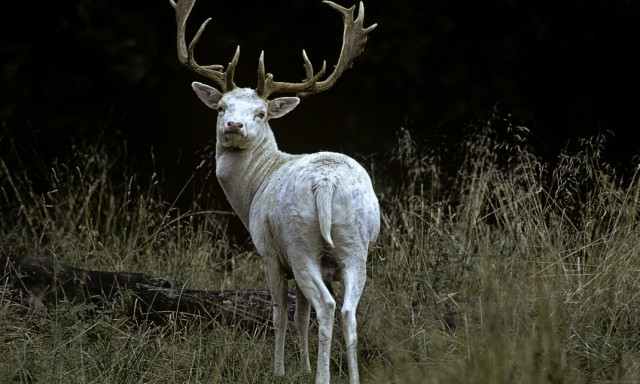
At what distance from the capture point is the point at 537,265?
5203 millimetres

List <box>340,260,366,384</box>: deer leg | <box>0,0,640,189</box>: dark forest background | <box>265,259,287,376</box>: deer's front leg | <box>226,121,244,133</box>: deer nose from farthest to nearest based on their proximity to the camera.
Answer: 1. <box>0,0,640,189</box>: dark forest background
2. <box>226,121,244,133</box>: deer nose
3. <box>265,259,287,376</box>: deer's front leg
4. <box>340,260,366,384</box>: deer leg

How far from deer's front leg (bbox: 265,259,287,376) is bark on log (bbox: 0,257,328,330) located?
0.47 metres

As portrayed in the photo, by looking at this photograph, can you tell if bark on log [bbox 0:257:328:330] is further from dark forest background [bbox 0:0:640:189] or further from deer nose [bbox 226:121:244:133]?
dark forest background [bbox 0:0:640:189]

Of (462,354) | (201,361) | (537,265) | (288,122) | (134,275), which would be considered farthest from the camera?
(288,122)

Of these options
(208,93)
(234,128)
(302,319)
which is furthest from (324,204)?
(208,93)

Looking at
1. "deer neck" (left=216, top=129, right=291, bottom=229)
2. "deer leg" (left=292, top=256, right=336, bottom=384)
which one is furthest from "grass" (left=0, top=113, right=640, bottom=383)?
"deer neck" (left=216, top=129, right=291, bottom=229)

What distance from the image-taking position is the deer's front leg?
15.3 feet

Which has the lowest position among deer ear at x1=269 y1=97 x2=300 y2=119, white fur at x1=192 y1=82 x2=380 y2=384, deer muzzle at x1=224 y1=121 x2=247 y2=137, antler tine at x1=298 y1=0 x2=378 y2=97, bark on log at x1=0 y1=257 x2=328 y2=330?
bark on log at x1=0 y1=257 x2=328 y2=330

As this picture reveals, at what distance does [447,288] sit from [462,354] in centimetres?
140

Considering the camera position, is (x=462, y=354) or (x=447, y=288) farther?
(x=447, y=288)

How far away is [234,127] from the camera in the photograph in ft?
16.5

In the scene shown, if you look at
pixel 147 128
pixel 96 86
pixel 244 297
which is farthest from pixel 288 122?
pixel 244 297

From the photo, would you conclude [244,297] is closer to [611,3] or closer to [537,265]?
[537,265]

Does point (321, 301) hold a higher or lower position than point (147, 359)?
higher
